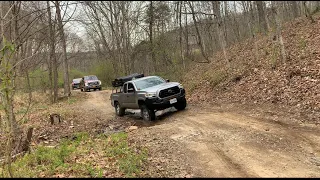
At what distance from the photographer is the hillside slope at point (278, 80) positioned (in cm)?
1132

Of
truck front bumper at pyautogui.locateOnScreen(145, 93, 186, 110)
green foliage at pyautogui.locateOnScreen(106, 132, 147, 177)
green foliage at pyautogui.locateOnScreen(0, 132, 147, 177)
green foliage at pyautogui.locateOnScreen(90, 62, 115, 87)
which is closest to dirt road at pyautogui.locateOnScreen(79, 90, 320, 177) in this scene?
green foliage at pyautogui.locateOnScreen(106, 132, 147, 177)

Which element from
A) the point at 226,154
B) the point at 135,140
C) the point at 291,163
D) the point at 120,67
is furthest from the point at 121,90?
the point at 120,67

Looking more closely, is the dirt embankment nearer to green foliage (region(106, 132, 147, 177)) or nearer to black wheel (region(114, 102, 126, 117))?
green foliage (region(106, 132, 147, 177))

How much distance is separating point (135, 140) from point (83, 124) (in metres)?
5.67

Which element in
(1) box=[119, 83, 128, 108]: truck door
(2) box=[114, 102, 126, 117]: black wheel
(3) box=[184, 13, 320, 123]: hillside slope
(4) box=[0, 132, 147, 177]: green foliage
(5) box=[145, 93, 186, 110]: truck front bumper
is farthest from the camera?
(2) box=[114, 102, 126, 117]: black wheel

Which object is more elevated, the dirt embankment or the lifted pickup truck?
the lifted pickup truck

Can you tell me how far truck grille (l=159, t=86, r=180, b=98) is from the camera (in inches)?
522

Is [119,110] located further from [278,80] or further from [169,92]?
[278,80]

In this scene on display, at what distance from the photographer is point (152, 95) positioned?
13180 mm

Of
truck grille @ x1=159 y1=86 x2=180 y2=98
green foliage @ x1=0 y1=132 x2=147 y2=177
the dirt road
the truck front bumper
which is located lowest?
A: the dirt road

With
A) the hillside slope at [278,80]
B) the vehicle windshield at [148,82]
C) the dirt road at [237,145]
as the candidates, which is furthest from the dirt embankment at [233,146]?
the vehicle windshield at [148,82]

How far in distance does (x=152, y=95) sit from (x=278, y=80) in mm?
5339

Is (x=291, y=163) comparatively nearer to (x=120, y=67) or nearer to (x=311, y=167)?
(x=311, y=167)

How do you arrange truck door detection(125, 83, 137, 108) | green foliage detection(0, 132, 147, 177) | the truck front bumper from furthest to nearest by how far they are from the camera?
truck door detection(125, 83, 137, 108) < the truck front bumper < green foliage detection(0, 132, 147, 177)
